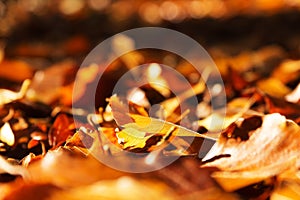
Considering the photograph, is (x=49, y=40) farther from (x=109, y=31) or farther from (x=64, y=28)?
(x=109, y=31)

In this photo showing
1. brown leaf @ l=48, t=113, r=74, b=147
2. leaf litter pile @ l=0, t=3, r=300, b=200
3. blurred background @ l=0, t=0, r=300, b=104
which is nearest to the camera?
leaf litter pile @ l=0, t=3, r=300, b=200

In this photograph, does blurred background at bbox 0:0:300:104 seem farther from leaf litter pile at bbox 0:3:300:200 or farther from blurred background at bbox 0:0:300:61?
leaf litter pile at bbox 0:3:300:200

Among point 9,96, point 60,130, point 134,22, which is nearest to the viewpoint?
point 60,130

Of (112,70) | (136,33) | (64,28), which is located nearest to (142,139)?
(112,70)

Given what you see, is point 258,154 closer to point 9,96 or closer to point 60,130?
point 60,130

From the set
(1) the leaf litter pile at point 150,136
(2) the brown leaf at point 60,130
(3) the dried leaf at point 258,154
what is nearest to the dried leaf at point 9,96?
(1) the leaf litter pile at point 150,136

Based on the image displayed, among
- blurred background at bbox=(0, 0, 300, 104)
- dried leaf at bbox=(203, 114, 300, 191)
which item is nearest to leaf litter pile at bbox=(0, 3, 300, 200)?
dried leaf at bbox=(203, 114, 300, 191)

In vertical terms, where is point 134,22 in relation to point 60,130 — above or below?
above

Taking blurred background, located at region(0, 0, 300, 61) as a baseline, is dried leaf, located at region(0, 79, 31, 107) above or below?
below

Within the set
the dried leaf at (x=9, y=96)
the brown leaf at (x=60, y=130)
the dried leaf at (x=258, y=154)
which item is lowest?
the dried leaf at (x=258, y=154)

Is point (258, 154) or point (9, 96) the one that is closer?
point (258, 154)

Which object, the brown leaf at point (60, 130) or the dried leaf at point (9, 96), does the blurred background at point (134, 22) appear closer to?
the dried leaf at point (9, 96)

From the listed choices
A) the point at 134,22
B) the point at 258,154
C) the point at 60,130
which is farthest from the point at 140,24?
the point at 258,154
